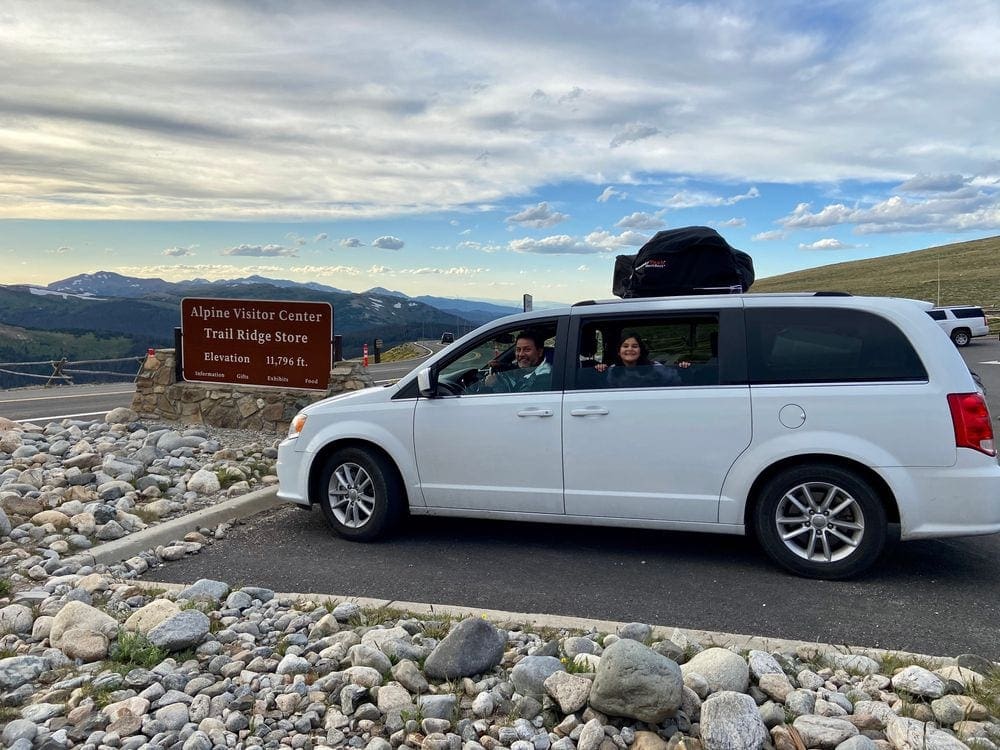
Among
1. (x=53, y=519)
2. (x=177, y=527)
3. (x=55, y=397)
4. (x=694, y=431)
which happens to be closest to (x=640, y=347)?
(x=694, y=431)

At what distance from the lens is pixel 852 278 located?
9988 centimetres

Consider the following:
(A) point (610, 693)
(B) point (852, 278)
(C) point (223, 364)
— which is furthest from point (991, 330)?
(B) point (852, 278)

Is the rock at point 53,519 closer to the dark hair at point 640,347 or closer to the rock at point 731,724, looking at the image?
the dark hair at point 640,347

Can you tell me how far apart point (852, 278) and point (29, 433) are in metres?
104

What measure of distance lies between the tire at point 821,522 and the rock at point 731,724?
2216 mm

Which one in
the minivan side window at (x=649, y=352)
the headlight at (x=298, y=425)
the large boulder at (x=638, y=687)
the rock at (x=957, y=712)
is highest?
the minivan side window at (x=649, y=352)

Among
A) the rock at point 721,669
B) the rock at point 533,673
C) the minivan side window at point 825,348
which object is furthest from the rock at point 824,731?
the minivan side window at point 825,348

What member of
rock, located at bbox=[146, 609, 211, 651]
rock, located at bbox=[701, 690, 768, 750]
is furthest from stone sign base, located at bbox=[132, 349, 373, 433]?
rock, located at bbox=[701, 690, 768, 750]

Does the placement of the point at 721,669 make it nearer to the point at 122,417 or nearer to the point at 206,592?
the point at 206,592

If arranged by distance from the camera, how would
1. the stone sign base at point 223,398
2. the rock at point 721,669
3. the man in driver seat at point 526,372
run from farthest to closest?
the stone sign base at point 223,398
the man in driver seat at point 526,372
the rock at point 721,669

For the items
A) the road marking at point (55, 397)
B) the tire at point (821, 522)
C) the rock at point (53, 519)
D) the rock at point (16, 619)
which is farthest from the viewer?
the road marking at point (55, 397)

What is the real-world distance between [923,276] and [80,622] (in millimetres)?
98281

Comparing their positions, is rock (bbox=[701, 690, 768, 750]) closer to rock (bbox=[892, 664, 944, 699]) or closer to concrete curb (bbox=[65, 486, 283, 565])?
rock (bbox=[892, 664, 944, 699])

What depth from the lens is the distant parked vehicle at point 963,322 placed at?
37.2 m
